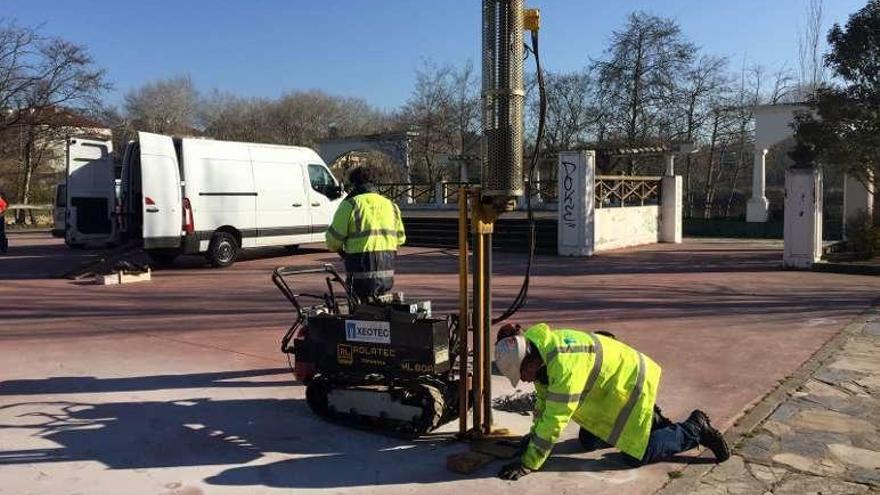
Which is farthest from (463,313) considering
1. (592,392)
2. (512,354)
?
(592,392)

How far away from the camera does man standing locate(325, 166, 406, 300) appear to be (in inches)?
236

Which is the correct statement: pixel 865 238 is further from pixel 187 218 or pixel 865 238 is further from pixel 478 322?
pixel 478 322

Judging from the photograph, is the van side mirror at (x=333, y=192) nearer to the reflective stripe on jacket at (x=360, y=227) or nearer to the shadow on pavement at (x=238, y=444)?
the reflective stripe on jacket at (x=360, y=227)

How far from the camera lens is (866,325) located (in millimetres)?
9117

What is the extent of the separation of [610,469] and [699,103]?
30708 mm

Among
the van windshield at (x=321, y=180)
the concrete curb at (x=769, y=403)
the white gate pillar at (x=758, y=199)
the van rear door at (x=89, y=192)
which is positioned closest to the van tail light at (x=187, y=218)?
the van rear door at (x=89, y=192)

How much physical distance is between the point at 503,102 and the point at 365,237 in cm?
183

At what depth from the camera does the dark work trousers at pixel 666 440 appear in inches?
180

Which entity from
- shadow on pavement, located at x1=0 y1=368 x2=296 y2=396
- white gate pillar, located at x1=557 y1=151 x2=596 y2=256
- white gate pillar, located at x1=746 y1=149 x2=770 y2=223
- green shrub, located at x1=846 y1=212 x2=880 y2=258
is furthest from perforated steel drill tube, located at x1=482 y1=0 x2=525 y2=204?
white gate pillar, located at x1=746 y1=149 x2=770 y2=223

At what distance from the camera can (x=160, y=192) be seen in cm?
1405

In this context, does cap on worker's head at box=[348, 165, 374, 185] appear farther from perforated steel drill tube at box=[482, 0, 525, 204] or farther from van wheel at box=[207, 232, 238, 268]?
van wheel at box=[207, 232, 238, 268]

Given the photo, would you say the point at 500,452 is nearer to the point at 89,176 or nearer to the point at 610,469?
the point at 610,469

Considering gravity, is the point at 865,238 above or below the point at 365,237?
below

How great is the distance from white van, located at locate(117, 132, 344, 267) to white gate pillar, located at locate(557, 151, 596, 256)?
18.3ft
